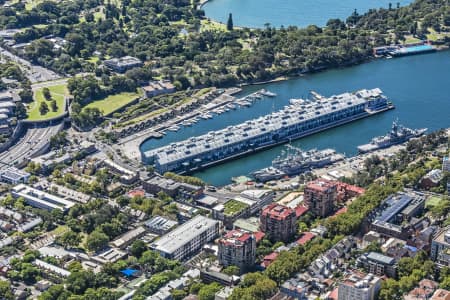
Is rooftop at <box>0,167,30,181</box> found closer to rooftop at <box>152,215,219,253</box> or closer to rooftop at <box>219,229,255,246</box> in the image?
rooftop at <box>152,215,219,253</box>

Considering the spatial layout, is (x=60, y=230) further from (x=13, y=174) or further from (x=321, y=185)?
(x=321, y=185)

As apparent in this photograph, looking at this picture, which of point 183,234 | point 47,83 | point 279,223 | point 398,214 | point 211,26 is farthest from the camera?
point 211,26

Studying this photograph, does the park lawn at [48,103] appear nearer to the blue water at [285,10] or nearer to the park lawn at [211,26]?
the park lawn at [211,26]

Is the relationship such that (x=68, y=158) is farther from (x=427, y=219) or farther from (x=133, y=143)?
(x=427, y=219)

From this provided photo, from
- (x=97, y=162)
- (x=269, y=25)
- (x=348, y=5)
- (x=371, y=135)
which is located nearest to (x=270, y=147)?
(x=371, y=135)

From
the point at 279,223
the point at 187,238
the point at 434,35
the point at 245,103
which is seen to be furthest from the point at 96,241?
the point at 434,35

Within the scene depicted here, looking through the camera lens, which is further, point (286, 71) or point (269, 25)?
point (269, 25)

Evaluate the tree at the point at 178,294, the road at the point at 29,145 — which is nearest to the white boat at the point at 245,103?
the road at the point at 29,145
